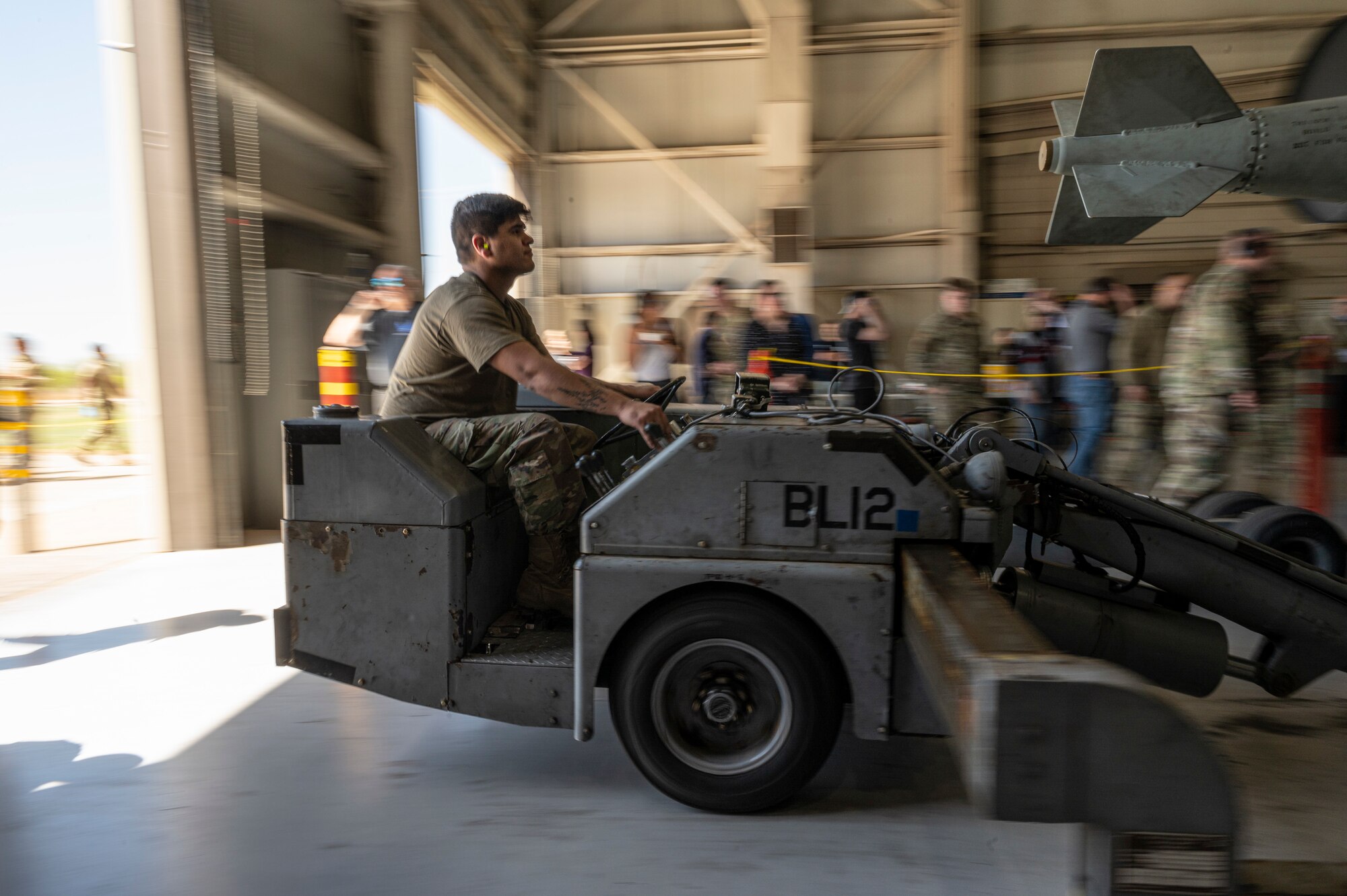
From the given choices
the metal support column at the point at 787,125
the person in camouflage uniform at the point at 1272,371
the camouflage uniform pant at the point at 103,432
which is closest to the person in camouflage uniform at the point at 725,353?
the person in camouflage uniform at the point at 1272,371

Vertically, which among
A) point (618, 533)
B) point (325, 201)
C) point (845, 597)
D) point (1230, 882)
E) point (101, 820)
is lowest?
point (101, 820)

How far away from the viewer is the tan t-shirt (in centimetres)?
277

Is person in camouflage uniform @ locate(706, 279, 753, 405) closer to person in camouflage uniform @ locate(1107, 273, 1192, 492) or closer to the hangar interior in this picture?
person in camouflage uniform @ locate(1107, 273, 1192, 492)

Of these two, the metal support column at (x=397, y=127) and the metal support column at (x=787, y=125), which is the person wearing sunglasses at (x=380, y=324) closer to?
the metal support column at (x=397, y=127)

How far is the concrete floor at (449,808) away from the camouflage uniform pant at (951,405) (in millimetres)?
3782

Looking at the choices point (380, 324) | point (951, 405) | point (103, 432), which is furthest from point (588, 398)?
point (103, 432)

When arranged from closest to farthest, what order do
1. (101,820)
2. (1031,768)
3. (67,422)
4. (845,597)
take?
(1031,768), (845,597), (101,820), (67,422)

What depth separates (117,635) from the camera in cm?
422

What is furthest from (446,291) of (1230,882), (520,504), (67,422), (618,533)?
(67,422)

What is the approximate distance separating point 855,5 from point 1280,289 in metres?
10.4

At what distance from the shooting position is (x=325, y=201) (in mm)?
8789

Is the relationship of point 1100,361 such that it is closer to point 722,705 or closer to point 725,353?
point 725,353

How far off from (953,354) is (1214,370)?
6.77ft

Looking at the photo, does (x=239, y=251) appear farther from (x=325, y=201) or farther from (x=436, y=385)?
(x=436, y=385)
